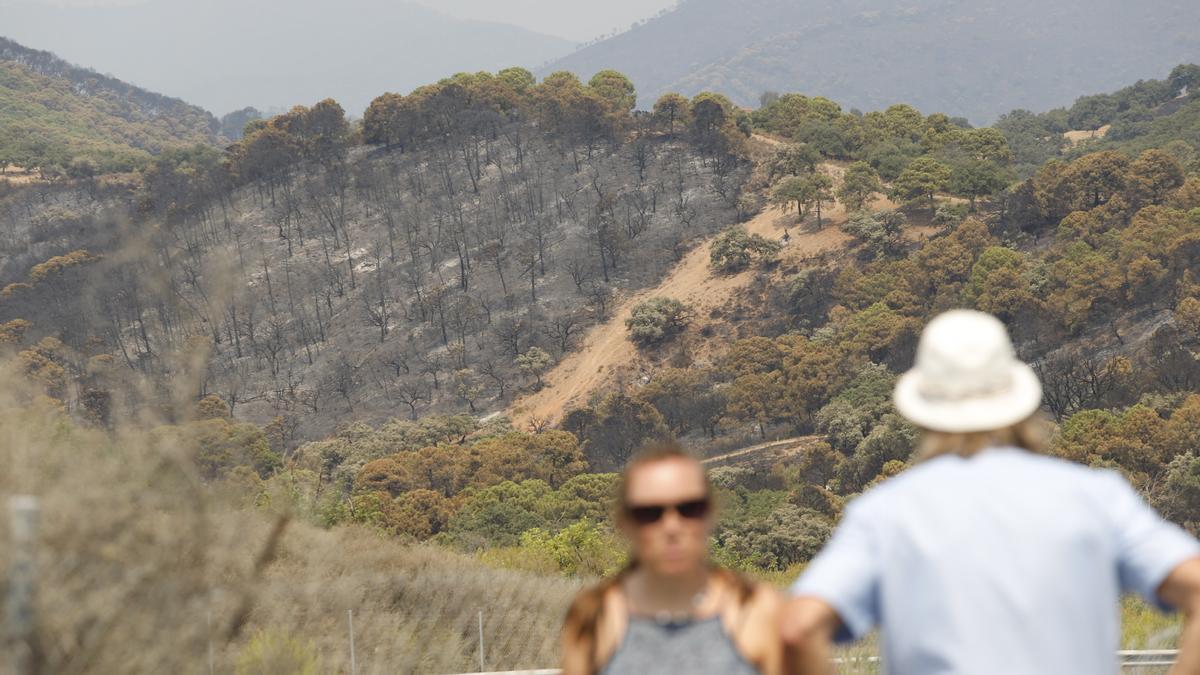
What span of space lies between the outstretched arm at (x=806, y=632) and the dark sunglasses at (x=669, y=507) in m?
0.23

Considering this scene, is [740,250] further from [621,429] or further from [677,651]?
[677,651]

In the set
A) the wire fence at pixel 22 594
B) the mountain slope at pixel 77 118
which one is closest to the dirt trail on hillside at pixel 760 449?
the wire fence at pixel 22 594

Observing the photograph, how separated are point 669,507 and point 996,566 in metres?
0.58

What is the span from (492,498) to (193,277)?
37.0m

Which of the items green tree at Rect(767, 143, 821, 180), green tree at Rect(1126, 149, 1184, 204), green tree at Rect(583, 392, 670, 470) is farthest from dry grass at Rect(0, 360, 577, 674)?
green tree at Rect(767, 143, 821, 180)

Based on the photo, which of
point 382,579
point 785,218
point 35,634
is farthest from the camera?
point 785,218

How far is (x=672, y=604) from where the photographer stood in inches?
89.1

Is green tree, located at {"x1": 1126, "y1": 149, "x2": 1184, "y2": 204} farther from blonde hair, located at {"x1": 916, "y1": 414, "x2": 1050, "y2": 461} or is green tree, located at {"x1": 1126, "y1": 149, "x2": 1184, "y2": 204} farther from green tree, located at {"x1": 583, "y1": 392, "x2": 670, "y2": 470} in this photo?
blonde hair, located at {"x1": 916, "y1": 414, "x2": 1050, "y2": 461}

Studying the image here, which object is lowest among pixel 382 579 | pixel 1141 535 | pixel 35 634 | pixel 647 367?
pixel 647 367

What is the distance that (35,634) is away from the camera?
303cm

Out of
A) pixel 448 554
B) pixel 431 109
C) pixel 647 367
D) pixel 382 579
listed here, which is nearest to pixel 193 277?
pixel 431 109

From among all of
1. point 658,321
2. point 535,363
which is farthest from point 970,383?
point 535,363

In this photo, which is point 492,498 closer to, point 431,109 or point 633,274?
point 633,274

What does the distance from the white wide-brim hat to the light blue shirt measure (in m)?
0.08
